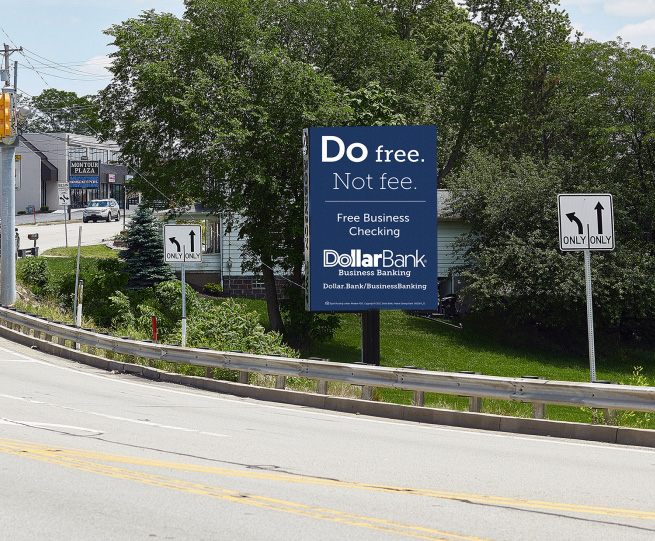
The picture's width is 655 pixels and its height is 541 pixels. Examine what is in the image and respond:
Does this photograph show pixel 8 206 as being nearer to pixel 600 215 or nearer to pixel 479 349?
pixel 479 349

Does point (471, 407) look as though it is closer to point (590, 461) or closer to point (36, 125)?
point (590, 461)

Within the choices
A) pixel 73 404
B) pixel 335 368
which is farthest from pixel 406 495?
pixel 73 404

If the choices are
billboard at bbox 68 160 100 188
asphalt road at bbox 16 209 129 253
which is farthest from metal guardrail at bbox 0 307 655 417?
billboard at bbox 68 160 100 188

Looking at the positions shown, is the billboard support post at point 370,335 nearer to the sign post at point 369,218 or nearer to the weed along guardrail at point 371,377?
the sign post at point 369,218

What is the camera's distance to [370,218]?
20.7 m

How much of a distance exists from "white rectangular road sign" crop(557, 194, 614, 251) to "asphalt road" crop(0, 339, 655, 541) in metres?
2.94

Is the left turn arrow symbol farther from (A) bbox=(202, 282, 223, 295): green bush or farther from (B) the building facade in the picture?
(B) the building facade

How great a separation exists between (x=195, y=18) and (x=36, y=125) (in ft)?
367

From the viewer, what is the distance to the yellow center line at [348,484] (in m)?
7.84

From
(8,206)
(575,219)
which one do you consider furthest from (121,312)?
(575,219)

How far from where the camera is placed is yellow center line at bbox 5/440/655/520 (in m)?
7.84

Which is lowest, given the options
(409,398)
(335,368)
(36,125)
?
(409,398)

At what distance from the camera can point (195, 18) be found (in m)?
35.0

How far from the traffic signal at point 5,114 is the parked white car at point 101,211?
45.7 m
